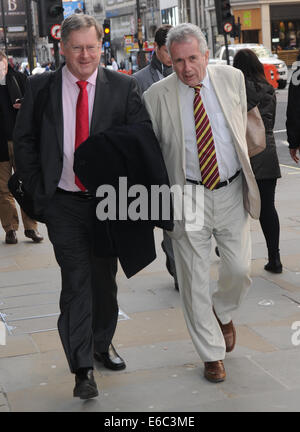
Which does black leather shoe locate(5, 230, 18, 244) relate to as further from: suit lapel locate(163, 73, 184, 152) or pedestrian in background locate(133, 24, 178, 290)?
suit lapel locate(163, 73, 184, 152)

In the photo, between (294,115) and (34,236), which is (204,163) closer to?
(294,115)

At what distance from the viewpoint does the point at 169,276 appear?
6789mm

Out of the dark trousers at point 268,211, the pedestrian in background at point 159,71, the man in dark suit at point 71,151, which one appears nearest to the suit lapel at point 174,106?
the man in dark suit at point 71,151

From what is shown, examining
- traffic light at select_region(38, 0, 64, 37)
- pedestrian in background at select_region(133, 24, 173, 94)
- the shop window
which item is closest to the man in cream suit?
pedestrian in background at select_region(133, 24, 173, 94)

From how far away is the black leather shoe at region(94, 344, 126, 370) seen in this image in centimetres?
460

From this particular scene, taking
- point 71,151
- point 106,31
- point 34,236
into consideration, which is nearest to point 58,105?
point 71,151

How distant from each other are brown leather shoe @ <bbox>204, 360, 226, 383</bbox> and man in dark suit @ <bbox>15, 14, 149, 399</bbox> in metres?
0.61

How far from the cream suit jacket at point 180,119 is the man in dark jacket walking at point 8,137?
12.8 feet

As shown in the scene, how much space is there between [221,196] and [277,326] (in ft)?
3.94

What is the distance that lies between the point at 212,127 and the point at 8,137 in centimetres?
440

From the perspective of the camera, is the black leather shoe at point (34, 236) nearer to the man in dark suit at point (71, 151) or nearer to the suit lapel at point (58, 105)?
the man in dark suit at point (71, 151)

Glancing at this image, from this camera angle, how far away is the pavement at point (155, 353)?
410cm
